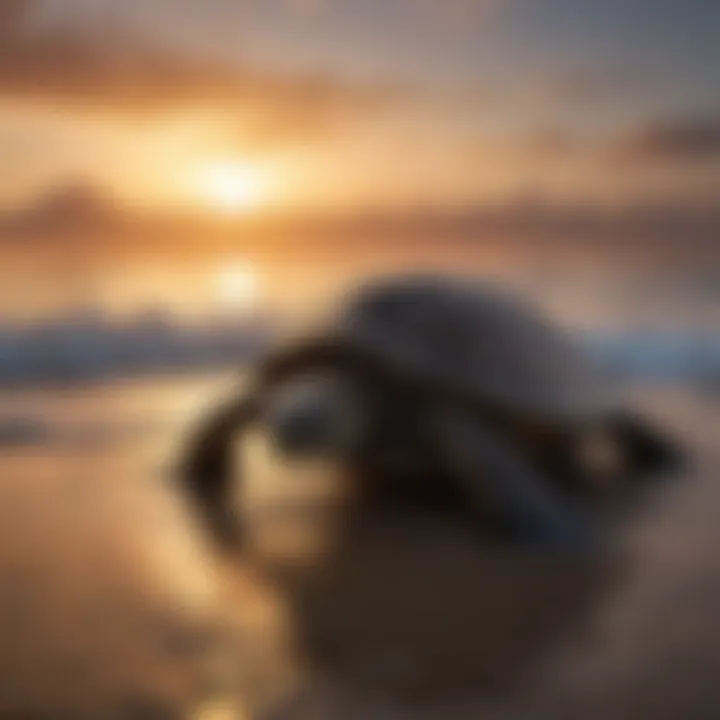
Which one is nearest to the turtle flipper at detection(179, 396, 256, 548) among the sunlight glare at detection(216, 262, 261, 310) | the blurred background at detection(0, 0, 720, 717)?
the blurred background at detection(0, 0, 720, 717)

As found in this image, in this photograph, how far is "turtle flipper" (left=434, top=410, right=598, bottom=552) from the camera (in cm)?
112

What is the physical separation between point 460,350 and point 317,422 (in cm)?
23

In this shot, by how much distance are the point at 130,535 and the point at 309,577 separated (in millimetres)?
227

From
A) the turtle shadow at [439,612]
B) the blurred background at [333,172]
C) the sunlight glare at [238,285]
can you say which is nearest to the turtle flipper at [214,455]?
the turtle shadow at [439,612]

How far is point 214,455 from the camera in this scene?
4.53ft

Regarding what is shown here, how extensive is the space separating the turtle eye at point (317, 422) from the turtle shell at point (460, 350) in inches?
3.8

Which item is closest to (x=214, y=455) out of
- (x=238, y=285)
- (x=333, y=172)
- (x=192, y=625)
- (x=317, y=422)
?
(x=317, y=422)

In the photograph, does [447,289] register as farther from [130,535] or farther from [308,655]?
[308,655]

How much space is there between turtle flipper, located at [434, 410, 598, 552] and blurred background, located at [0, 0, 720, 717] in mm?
745

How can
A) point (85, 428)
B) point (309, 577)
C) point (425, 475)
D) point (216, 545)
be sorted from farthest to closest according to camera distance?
point (85, 428) → point (425, 475) → point (216, 545) → point (309, 577)

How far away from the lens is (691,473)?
1.41 meters

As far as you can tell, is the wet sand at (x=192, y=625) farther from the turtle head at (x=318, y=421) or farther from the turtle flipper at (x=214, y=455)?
the turtle head at (x=318, y=421)

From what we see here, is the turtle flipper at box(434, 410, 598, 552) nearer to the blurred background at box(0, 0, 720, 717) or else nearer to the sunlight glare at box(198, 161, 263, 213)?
the blurred background at box(0, 0, 720, 717)

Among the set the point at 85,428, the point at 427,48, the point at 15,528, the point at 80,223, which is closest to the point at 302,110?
the point at 427,48
